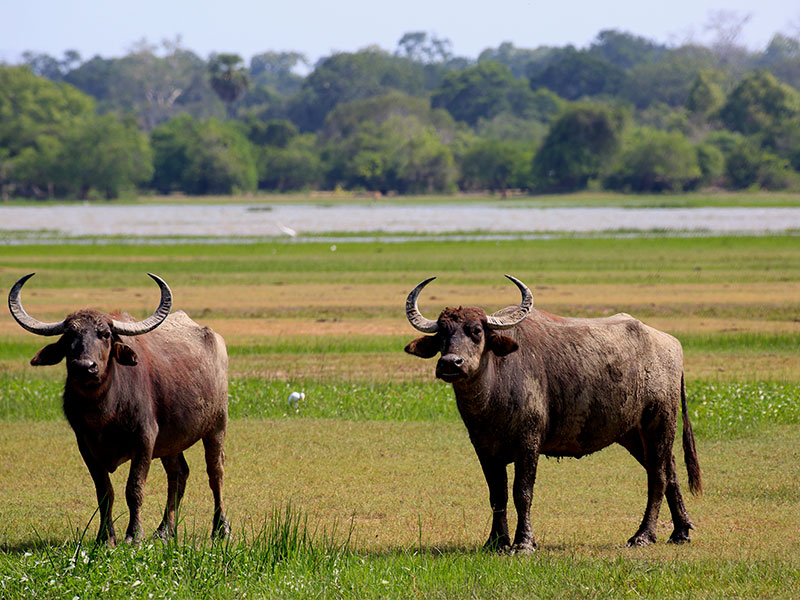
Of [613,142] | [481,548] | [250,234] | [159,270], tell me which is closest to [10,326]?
[159,270]

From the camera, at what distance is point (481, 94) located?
17062 centimetres

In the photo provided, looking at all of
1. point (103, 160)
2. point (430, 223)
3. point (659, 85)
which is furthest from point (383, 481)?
point (659, 85)

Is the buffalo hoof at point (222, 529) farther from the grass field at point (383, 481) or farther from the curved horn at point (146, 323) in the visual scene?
the curved horn at point (146, 323)

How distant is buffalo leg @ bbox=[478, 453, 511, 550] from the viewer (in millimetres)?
8438

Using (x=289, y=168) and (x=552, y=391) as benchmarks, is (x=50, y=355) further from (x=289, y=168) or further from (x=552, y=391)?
(x=289, y=168)

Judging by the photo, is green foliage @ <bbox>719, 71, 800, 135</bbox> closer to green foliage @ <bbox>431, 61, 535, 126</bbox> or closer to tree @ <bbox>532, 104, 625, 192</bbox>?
tree @ <bbox>532, 104, 625, 192</bbox>

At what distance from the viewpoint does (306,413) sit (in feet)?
46.7

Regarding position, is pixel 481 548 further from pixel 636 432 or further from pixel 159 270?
pixel 159 270

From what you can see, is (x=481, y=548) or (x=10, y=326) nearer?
(x=481, y=548)

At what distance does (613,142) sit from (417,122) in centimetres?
3178

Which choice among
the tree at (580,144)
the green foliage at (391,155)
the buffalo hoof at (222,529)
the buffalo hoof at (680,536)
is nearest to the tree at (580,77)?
the green foliage at (391,155)

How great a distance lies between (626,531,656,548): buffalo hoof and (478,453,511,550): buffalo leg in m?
0.95

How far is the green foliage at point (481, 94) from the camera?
552ft

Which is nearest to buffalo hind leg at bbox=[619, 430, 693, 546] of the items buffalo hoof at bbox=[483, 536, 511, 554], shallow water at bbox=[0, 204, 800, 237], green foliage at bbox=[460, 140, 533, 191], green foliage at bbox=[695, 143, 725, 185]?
buffalo hoof at bbox=[483, 536, 511, 554]
